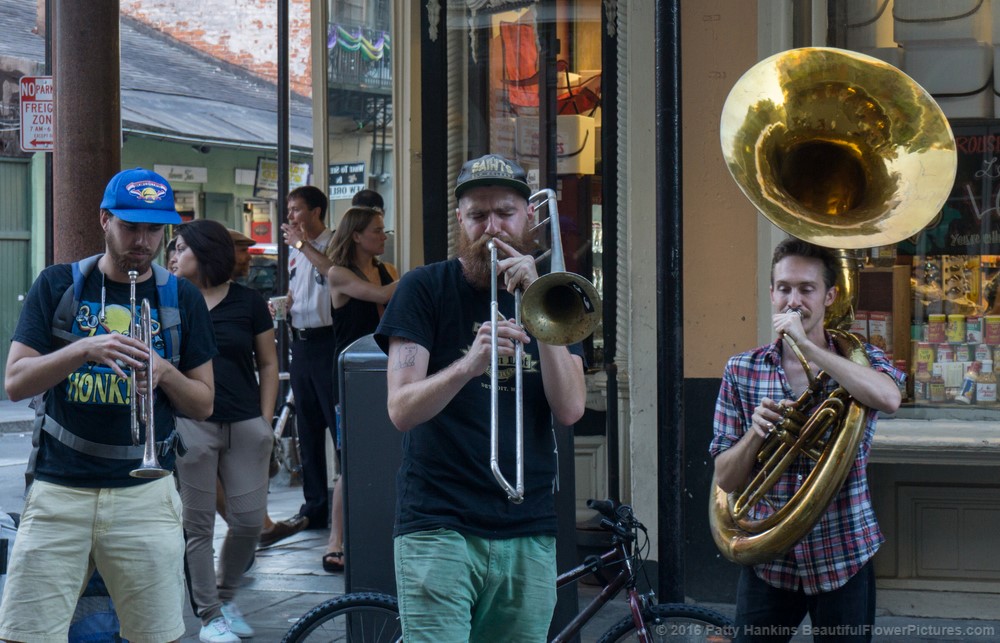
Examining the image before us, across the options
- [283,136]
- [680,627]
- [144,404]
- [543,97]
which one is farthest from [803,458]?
[283,136]

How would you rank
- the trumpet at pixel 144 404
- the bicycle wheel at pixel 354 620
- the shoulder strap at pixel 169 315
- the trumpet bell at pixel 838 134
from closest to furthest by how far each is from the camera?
the trumpet bell at pixel 838 134
the trumpet at pixel 144 404
the shoulder strap at pixel 169 315
the bicycle wheel at pixel 354 620

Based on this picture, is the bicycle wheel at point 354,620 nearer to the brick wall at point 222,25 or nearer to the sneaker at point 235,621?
the sneaker at point 235,621

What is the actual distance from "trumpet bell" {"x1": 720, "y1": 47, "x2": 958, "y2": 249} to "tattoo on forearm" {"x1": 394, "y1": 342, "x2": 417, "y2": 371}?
103cm

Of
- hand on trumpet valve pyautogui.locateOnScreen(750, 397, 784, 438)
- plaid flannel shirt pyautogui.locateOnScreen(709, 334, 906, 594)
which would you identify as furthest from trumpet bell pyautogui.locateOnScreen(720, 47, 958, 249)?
hand on trumpet valve pyautogui.locateOnScreen(750, 397, 784, 438)

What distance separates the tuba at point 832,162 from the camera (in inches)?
130

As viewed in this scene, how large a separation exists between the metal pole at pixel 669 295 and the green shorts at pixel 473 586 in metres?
0.42

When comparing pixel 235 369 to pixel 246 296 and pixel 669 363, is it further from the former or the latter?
pixel 669 363

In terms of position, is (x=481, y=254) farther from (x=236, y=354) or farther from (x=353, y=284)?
(x=353, y=284)

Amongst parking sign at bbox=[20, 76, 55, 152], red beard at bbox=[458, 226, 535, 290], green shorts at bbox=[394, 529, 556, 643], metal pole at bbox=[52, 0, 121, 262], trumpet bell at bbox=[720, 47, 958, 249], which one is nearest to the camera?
green shorts at bbox=[394, 529, 556, 643]

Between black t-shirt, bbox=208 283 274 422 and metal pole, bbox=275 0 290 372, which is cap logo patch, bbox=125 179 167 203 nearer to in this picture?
black t-shirt, bbox=208 283 274 422

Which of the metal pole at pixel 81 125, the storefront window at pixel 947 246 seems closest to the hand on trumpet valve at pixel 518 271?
the metal pole at pixel 81 125

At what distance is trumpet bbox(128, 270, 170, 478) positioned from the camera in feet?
11.9

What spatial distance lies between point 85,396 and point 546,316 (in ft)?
5.03

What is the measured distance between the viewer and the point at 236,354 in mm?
5531
